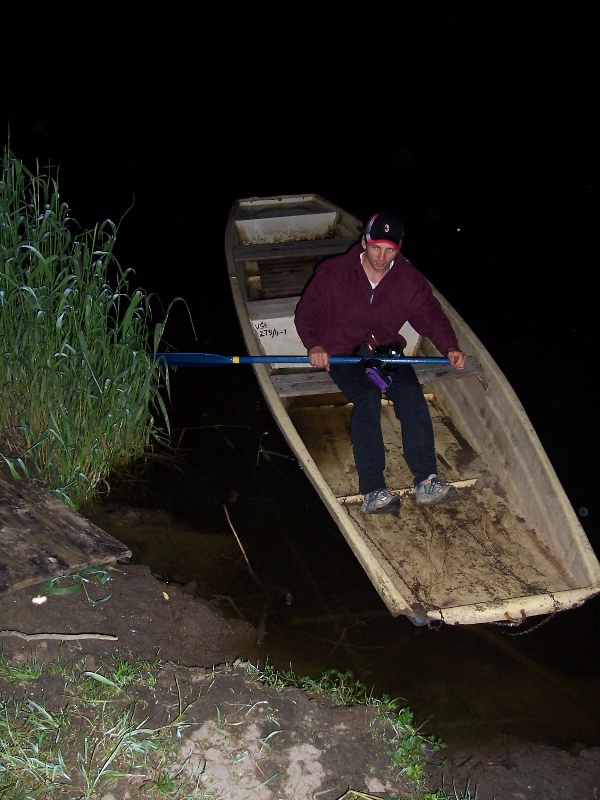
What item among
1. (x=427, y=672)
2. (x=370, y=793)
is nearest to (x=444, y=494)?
(x=427, y=672)

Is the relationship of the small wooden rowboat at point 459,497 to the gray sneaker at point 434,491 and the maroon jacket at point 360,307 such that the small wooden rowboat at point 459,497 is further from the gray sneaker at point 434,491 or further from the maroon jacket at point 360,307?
the maroon jacket at point 360,307

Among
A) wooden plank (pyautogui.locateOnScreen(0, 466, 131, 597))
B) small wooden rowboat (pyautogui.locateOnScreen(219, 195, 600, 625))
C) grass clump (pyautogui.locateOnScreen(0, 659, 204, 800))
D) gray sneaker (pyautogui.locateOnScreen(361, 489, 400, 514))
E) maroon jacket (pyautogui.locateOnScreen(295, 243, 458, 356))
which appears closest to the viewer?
grass clump (pyautogui.locateOnScreen(0, 659, 204, 800))

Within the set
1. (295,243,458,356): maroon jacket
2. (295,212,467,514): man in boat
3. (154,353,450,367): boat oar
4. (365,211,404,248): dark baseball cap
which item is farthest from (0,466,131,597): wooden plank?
(365,211,404,248): dark baseball cap

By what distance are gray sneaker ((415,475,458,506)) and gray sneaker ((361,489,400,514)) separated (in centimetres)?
14

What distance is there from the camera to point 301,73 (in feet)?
52.6

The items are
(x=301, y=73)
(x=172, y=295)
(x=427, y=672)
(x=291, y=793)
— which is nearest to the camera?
(x=291, y=793)

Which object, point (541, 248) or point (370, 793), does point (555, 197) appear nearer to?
point (541, 248)

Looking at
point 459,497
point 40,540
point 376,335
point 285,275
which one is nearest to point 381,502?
point 459,497

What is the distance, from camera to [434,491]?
3678 mm

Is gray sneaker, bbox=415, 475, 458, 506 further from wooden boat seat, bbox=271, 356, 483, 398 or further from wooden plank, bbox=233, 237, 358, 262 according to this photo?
wooden plank, bbox=233, 237, 358, 262

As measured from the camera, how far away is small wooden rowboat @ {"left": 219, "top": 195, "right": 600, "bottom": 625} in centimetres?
323

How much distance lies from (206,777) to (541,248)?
272 inches

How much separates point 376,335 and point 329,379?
0.39 meters

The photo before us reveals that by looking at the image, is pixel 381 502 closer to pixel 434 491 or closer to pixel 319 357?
pixel 434 491
